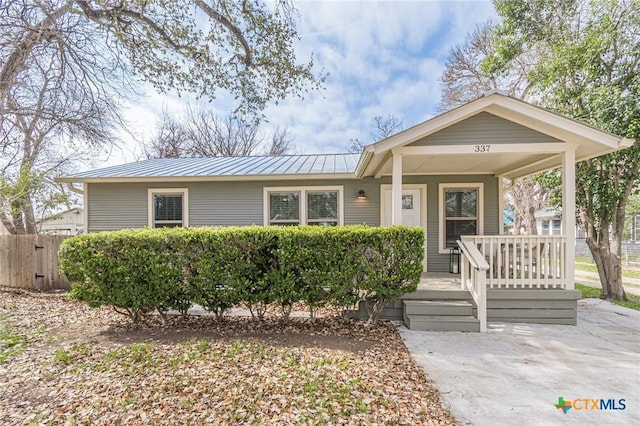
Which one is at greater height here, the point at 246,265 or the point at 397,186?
the point at 397,186

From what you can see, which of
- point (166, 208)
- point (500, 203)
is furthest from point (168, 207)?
point (500, 203)

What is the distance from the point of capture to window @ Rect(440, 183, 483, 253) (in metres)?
7.55

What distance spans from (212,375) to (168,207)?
5.99 metres

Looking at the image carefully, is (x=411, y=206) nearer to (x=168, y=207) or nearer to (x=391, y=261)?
(x=391, y=261)

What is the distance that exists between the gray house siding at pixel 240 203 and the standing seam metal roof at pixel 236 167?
32cm

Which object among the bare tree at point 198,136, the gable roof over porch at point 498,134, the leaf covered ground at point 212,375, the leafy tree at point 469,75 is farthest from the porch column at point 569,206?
the bare tree at point 198,136

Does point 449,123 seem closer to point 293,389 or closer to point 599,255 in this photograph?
point 293,389

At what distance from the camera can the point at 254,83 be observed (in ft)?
22.1

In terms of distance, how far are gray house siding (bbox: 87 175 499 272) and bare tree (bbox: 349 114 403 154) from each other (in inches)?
519

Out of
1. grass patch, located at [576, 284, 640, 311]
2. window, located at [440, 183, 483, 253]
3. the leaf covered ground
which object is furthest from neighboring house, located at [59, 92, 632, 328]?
the leaf covered ground

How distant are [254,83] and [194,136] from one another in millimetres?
15854

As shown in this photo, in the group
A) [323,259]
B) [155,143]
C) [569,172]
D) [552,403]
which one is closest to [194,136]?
[155,143]

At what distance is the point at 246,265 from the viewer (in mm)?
4410

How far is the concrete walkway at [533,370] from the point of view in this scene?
259cm
